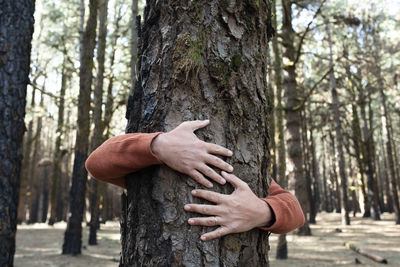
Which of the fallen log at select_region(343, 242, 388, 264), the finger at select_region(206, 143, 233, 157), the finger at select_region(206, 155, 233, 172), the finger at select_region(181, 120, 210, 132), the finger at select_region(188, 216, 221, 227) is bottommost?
the fallen log at select_region(343, 242, 388, 264)

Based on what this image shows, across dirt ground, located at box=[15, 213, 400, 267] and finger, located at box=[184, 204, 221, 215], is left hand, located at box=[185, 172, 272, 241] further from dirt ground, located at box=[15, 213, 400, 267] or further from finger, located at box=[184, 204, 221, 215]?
dirt ground, located at box=[15, 213, 400, 267]

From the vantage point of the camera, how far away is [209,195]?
5.78 feet

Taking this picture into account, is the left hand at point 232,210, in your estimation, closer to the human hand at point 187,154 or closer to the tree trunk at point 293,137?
the human hand at point 187,154

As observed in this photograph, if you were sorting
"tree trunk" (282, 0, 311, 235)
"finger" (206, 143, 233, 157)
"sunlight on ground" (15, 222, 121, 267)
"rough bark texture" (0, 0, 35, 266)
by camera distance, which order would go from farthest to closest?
"tree trunk" (282, 0, 311, 235) < "sunlight on ground" (15, 222, 121, 267) < "rough bark texture" (0, 0, 35, 266) < "finger" (206, 143, 233, 157)

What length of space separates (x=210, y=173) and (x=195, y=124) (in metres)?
0.28

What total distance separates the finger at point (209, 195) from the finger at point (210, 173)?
75 mm

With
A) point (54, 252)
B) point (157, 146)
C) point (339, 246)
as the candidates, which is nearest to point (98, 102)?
point (54, 252)

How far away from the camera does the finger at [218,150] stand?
182cm

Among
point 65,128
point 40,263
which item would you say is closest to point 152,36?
point 40,263

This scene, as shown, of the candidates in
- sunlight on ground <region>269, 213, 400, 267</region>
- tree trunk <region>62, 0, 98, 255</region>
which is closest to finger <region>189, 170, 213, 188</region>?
tree trunk <region>62, 0, 98, 255</region>

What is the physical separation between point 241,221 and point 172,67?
0.95 metres

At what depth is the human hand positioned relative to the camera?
1.76 meters

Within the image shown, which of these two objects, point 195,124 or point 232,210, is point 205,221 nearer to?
point 232,210

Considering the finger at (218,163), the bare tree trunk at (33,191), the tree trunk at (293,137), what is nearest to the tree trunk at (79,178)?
the tree trunk at (293,137)
